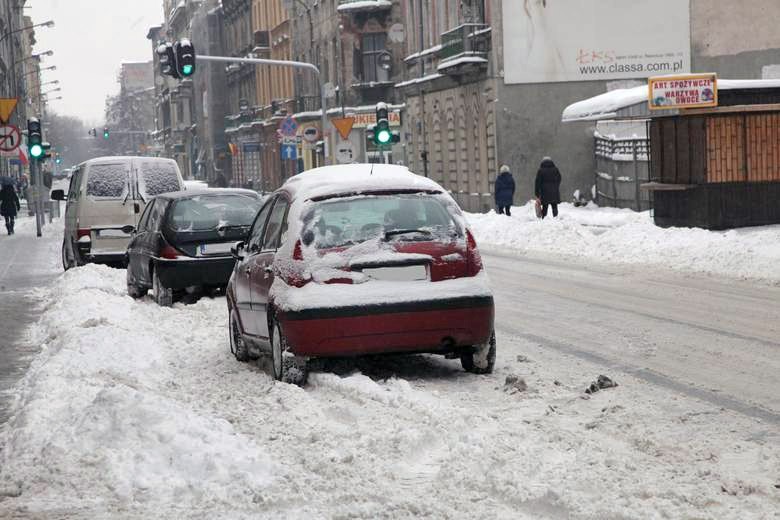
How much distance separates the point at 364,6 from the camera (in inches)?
2506

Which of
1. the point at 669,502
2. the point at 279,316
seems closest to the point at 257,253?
the point at 279,316

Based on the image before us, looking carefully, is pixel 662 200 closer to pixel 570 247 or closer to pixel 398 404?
pixel 570 247

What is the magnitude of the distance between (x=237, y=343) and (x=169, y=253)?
227 inches

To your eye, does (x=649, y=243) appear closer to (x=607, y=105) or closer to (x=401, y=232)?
(x=607, y=105)

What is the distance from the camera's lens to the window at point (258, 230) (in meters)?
11.5

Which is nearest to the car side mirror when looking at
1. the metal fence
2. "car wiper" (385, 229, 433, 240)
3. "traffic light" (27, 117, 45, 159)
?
"car wiper" (385, 229, 433, 240)

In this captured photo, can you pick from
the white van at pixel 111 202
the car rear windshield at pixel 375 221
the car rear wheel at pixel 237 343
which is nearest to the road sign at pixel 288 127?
the white van at pixel 111 202

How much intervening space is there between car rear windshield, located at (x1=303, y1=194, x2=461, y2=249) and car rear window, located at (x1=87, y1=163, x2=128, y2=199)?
13.8 metres

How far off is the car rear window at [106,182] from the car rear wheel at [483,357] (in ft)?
46.0

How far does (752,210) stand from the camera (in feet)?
85.3

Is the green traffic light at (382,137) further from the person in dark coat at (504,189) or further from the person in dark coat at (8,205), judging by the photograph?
the person in dark coat at (8,205)

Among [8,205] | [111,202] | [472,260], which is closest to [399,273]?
[472,260]

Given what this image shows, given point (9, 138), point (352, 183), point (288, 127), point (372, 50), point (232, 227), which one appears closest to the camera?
point (352, 183)

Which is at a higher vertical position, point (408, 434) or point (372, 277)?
point (372, 277)
